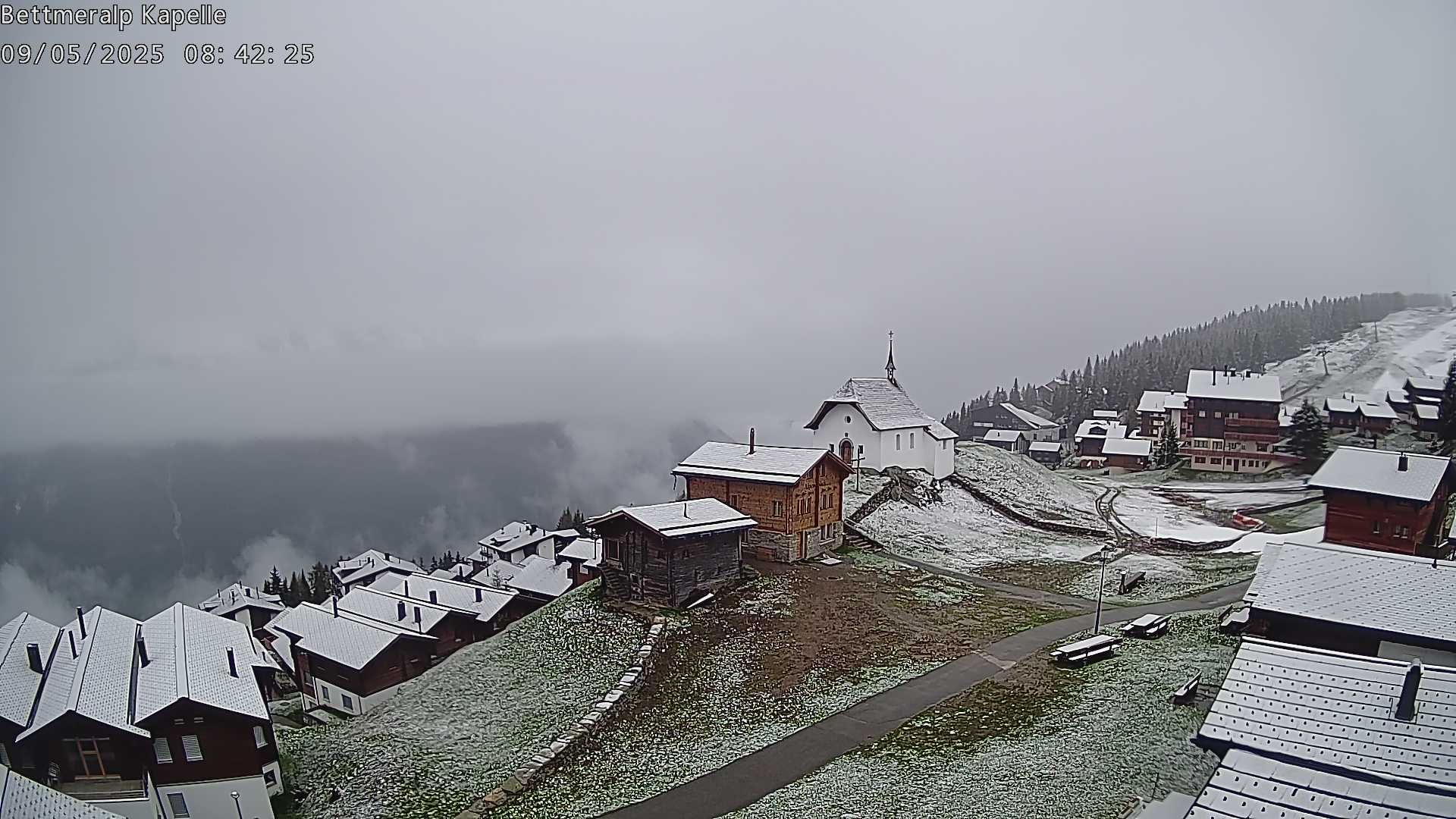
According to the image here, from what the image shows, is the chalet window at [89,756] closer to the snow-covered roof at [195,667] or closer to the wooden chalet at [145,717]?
the wooden chalet at [145,717]

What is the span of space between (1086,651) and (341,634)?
77.9 feet

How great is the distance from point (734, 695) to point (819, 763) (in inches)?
133

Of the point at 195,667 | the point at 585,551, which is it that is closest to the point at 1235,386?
the point at 195,667

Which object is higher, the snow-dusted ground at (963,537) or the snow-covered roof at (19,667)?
the snow-covered roof at (19,667)

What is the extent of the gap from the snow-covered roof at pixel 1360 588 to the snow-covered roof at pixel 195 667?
18.0m

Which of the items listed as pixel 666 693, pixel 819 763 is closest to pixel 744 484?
pixel 666 693

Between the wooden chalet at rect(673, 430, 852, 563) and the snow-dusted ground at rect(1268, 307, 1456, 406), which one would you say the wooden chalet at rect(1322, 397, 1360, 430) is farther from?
the wooden chalet at rect(673, 430, 852, 563)

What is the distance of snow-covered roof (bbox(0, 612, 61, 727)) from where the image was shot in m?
11.0

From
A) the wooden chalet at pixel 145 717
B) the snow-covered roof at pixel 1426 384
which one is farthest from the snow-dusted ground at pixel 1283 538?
the wooden chalet at pixel 145 717

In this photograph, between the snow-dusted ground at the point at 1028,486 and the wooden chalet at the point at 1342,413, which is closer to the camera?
the wooden chalet at the point at 1342,413

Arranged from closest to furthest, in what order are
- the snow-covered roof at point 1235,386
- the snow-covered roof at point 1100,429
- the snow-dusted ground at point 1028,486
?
1. the snow-covered roof at point 1235,386
2. the snow-covered roof at point 1100,429
3. the snow-dusted ground at point 1028,486

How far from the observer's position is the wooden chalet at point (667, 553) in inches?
816

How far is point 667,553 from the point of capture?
20.7 metres

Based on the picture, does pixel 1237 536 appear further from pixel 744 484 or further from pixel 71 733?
pixel 71 733
